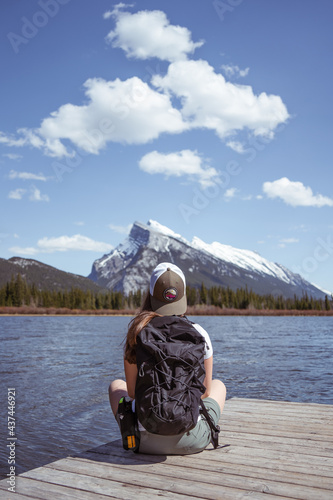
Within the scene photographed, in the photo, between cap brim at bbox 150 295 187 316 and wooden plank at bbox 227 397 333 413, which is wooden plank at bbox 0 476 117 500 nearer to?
cap brim at bbox 150 295 187 316

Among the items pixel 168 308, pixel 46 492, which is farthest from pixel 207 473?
pixel 168 308

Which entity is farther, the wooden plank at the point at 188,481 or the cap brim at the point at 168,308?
the cap brim at the point at 168,308

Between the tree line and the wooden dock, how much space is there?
146m

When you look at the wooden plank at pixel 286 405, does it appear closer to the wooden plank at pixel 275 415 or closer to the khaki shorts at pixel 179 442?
the wooden plank at pixel 275 415

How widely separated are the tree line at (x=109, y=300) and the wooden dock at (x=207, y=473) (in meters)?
146

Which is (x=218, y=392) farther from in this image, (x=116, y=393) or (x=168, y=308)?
(x=168, y=308)

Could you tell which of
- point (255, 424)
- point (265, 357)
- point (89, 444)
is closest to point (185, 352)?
point (255, 424)

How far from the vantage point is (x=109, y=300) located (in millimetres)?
165875

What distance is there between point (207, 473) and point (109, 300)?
164 m

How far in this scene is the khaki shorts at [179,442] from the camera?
4379 mm

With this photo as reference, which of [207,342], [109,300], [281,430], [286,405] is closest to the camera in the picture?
[207,342]

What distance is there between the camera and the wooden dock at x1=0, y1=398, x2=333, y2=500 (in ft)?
11.8

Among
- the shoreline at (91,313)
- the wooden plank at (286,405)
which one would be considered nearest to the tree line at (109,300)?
the shoreline at (91,313)

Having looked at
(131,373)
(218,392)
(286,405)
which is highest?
(131,373)
